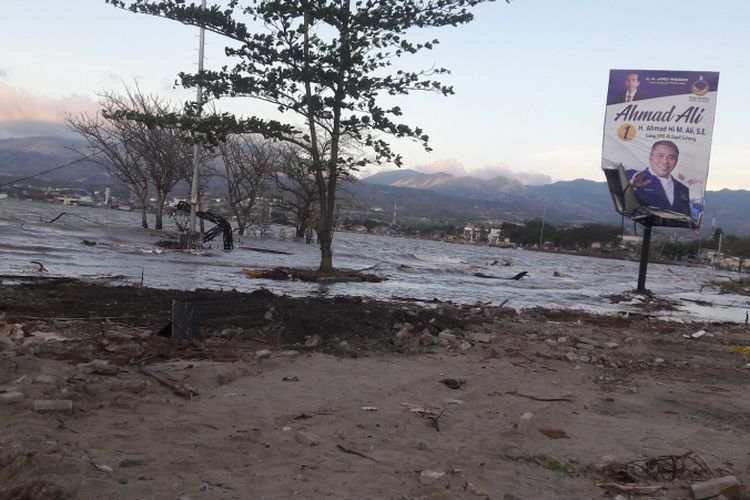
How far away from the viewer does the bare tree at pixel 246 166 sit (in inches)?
1821

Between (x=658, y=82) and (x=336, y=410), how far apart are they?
63.1ft

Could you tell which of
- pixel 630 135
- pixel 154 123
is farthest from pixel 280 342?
pixel 630 135

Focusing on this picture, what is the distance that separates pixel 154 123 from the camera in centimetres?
1736

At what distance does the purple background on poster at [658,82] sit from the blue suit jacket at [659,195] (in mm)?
2475

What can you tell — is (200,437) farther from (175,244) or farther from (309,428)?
(175,244)

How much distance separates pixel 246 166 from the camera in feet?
155

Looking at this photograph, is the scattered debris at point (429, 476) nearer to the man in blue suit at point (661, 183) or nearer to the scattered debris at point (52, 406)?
the scattered debris at point (52, 406)

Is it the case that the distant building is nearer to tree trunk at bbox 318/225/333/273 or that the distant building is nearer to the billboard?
the billboard

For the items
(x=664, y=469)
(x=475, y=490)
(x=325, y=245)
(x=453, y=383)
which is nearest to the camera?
(x=475, y=490)

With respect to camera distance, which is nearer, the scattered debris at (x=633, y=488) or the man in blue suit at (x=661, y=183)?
the scattered debris at (x=633, y=488)

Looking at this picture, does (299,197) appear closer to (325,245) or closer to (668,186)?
(325,245)

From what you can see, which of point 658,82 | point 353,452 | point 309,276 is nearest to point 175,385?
point 353,452

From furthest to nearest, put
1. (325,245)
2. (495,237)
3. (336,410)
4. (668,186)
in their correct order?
1. (495,237)
2. (668,186)
3. (325,245)
4. (336,410)

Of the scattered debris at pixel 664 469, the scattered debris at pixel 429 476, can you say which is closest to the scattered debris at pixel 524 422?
the scattered debris at pixel 664 469
